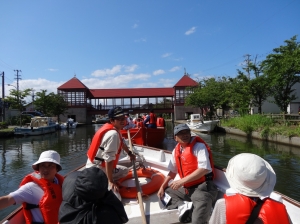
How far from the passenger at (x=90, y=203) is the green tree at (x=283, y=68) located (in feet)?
56.5

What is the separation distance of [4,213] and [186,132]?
5649 mm

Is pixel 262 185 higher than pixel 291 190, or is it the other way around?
pixel 262 185

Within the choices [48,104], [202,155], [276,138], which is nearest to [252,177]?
[202,155]

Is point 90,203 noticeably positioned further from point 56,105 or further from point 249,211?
point 56,105

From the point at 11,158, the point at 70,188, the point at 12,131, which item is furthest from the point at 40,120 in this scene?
the point at 70,188

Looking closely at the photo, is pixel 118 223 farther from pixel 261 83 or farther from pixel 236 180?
pixel 261 83

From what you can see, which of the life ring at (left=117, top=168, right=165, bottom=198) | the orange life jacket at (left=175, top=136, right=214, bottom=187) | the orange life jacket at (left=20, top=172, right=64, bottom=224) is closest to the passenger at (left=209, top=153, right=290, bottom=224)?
the orange life jacket at (left=175, top=136, right=214, bottom=187)

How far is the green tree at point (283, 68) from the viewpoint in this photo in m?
15.7

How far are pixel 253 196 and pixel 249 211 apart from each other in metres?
0.10

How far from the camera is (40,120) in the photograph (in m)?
25.5

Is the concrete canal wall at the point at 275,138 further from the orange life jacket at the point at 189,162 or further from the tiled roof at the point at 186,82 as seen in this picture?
the tiled roof at the point at 186,82

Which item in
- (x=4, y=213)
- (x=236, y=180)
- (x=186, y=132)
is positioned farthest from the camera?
(x=4, y=213)

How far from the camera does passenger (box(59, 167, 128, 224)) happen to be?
4.49ft

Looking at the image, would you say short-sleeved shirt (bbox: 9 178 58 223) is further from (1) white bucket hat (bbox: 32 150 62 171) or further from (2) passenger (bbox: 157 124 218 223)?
(2) passenger (bbox: 157 124 218 223)
